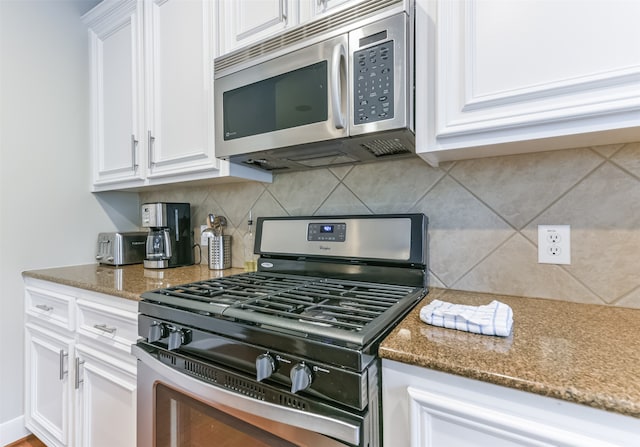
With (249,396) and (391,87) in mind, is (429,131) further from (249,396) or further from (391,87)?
(249,396)

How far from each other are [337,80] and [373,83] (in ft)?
0.37

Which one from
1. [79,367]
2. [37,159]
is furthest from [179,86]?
[79,367]


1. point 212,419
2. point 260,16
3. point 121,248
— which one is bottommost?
point 212,419

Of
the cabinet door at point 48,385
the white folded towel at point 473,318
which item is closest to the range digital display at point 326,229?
the white folded towel at point 473,318

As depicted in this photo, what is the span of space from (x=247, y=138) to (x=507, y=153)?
909 millimetres

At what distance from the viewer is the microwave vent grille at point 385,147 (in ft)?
3.45

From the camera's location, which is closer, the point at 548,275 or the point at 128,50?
the point at 548,275

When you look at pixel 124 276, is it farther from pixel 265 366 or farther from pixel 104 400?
pixel 265 366

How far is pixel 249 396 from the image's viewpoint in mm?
761

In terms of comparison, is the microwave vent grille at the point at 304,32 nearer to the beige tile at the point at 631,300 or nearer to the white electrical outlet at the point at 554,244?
the white electrical outlet at the point at 554,244

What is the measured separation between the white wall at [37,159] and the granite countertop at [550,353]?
2.03m

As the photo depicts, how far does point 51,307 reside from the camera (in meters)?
1.55

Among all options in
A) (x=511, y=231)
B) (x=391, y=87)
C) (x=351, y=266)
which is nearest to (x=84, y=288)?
(x=351, y=266)

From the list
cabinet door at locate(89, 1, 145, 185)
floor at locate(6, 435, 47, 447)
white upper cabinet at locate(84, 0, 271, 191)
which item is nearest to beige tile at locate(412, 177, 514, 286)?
white upper cabinet at locate(84, 0, 271, 191)
